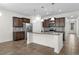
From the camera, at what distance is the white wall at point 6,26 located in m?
6.02

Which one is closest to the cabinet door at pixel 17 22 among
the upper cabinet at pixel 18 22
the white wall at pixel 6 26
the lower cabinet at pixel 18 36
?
the upper cabinet at pixel 18 22

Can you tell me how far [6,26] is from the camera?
6.35 meters

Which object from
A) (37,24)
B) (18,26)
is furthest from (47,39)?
(37,24)

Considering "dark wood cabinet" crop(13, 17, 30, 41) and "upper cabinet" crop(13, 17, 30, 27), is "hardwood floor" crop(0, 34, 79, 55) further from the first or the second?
"upper cabinet" crop(13, 17, 30, 27)

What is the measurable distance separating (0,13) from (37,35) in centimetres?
319

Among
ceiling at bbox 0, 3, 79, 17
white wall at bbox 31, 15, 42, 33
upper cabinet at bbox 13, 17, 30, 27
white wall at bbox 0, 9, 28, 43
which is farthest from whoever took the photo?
white wall at bbox 31, 15, 42, 33

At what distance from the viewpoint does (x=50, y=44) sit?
484cm

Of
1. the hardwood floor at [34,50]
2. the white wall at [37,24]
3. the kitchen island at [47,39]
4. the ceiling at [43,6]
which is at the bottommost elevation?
the hardwood floor at [34,50]

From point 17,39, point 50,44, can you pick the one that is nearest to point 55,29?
point 50,44

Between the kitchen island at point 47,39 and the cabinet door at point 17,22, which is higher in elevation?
the cabinet door at point 17,22

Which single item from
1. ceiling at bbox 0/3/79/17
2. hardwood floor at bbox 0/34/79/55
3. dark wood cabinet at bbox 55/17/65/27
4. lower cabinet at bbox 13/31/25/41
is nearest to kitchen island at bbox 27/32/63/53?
hardwood floor at bbox 0/34/79/55

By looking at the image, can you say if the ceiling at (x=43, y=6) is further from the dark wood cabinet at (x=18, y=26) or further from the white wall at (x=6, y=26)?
the dark wood cabinet at (x=18, y=26)

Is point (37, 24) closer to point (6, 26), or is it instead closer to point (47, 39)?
point (6, 26)

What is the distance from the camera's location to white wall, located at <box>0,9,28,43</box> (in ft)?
19.8
